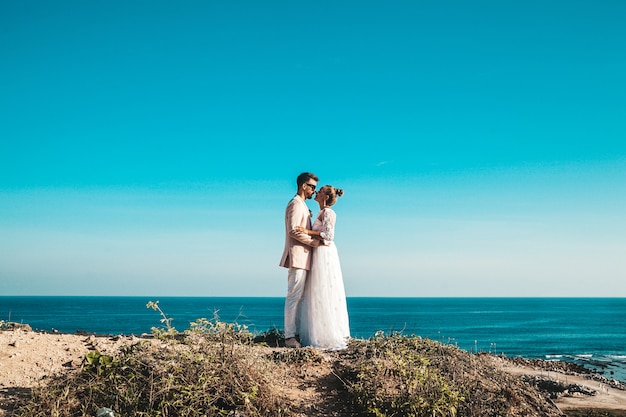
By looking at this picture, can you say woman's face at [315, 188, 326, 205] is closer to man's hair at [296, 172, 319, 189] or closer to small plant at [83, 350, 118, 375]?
man's hair at [296, 172, 319, 189]

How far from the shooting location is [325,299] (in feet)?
34.7

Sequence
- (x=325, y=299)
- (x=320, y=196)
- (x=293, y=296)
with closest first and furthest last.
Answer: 1. (x=325, y=299)
2. (x=293, y=296)
3. (x=320, y=196)

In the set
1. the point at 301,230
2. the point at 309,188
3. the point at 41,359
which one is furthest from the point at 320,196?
the point at 41,359

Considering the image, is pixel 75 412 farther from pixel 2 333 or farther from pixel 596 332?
pixel 596 332

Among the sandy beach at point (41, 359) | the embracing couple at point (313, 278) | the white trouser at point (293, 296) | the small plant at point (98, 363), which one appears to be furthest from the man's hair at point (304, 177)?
the small plant at point (98, 363)

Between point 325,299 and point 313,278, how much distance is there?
461 millimetres

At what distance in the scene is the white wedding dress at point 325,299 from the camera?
10.4 meters

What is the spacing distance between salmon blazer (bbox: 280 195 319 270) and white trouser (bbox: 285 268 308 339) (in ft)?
0.53

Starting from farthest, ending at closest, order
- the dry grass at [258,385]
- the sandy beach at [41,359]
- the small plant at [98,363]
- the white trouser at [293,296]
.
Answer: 1. the white trouser at [293,296]
2. the sandy beach at [41,359]
3. the small plant at [98,363]
4. the dry grass at [258,385]

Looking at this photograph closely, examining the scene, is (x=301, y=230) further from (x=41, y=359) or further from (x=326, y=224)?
(x=41, y=359)

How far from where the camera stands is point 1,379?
7.54m

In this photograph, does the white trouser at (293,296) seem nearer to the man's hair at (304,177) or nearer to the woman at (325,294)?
the woman at (325,294)

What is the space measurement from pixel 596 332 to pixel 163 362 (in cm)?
8745

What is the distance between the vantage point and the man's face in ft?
36.3
